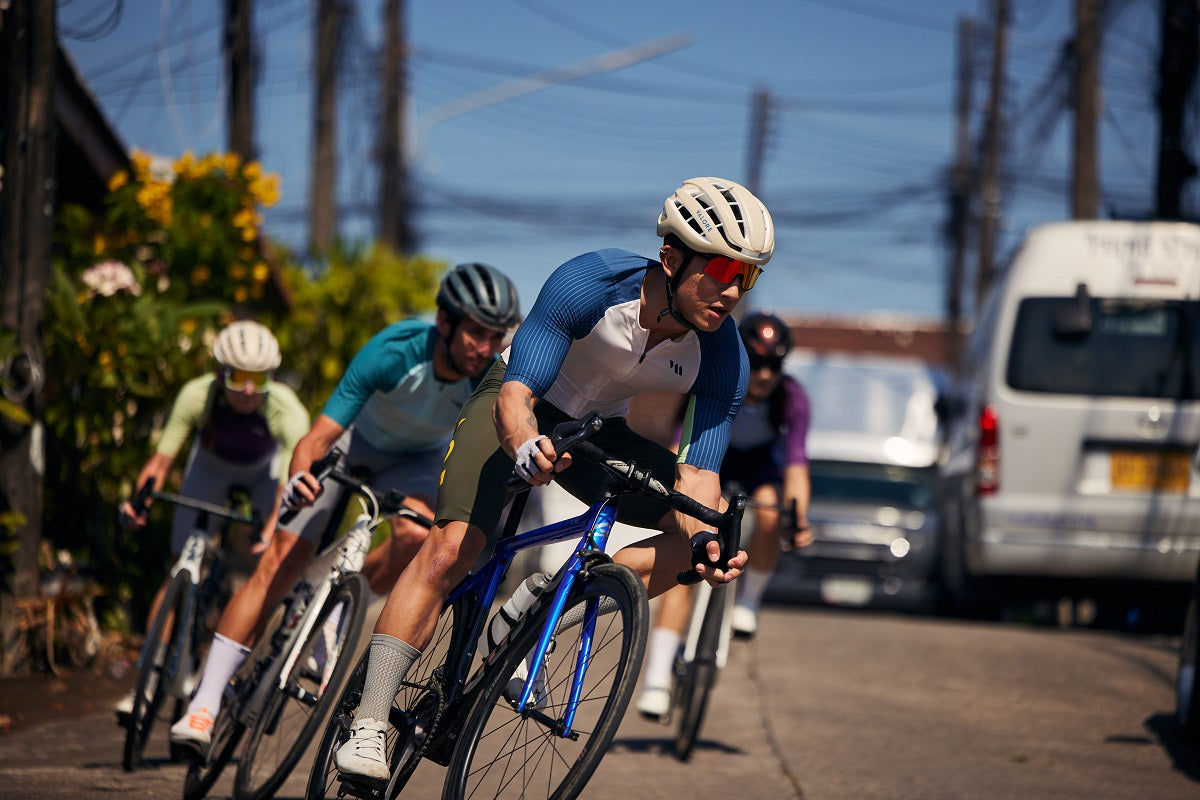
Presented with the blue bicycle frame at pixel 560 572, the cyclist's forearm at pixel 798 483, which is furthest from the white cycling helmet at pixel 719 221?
the cyclist's forearm at pixel 798 483

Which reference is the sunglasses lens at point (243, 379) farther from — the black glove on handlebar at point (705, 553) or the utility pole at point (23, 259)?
the black glove on handlebar at point (705, 553)

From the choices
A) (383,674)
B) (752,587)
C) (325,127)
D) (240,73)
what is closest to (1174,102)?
(240,73)

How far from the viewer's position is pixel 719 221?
4250 mm

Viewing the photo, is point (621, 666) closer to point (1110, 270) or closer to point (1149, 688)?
point (1149, 688)

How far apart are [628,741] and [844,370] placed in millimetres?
12711

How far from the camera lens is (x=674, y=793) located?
19.4 ft

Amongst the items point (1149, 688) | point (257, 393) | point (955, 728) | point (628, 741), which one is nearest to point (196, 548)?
point (257, 393)

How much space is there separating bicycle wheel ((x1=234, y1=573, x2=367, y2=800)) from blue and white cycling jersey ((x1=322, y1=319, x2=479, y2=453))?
27.2 inches

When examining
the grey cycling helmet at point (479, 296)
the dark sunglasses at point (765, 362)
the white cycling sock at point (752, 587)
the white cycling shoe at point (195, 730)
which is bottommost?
the white cycling shoe at point (195, 730)

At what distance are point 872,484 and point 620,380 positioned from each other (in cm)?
→ 1308

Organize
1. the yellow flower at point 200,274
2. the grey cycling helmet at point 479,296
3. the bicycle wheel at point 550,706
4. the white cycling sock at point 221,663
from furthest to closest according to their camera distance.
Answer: the yellow flower at point 200,274 < the white cycling sock at point 221,663 < the grey cycling helmet at point 479,296 < the bicycle wheel at point 550,706

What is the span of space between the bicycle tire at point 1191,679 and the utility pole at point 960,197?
86.3 ft

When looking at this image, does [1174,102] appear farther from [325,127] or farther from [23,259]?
[23,259]

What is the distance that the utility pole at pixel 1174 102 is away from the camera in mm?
15758
